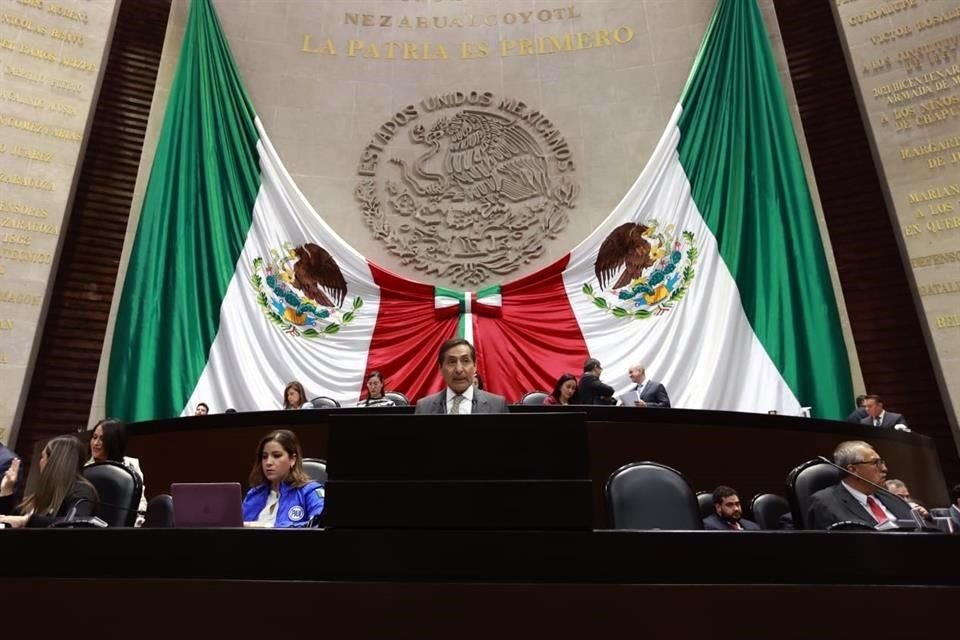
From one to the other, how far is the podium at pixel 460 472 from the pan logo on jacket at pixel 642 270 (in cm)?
615

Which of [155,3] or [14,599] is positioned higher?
[155,3]

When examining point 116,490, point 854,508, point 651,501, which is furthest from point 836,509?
point 116,490

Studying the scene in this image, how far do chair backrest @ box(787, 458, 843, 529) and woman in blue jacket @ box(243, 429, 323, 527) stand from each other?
5.83 feet

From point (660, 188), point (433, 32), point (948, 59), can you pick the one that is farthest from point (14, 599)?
point (433, 32)

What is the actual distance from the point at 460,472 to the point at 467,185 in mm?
7135

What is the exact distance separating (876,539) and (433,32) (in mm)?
8690

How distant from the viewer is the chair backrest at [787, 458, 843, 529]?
289 centimetres

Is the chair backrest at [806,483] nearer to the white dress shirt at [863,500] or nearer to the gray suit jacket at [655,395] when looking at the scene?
the white dress shirt at [863,500]

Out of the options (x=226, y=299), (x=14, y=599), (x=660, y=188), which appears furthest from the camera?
(x=660, y=188)

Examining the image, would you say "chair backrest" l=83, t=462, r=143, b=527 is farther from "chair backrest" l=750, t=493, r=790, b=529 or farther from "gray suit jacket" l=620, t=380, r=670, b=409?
"gray suit jacket" l=620, t=380, r=670, b=409

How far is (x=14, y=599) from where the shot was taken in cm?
Result: 158

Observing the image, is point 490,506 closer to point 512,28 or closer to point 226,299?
point 226,299

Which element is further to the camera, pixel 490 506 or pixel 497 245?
pixel 497 245

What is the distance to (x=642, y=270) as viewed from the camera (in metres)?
7.82
